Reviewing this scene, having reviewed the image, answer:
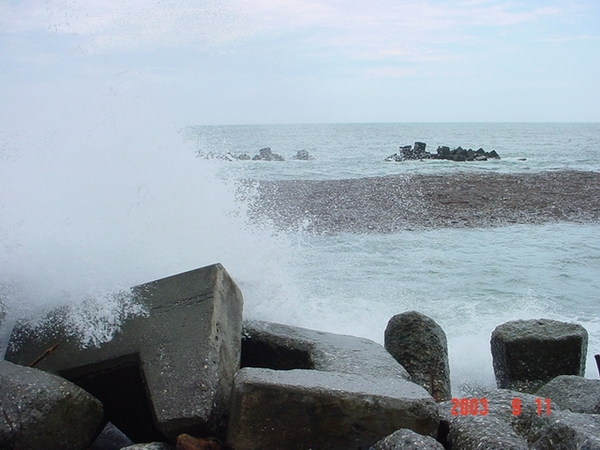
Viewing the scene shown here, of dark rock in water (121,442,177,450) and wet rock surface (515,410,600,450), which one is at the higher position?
wet rock surface (515,410,600,450)

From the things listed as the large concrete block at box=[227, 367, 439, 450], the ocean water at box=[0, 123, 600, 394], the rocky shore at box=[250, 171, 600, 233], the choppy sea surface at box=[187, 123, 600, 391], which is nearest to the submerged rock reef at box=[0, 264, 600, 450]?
the large concrete block at box=[227, 367, 439, 450]

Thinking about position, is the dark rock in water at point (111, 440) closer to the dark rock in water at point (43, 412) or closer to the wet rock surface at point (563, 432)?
the dark rock in water at point (43, 412)

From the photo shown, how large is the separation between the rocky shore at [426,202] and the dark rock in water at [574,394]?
568cm

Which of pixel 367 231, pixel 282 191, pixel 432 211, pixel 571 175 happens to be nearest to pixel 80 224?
pixel 367 231

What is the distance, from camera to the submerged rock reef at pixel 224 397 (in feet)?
8.90

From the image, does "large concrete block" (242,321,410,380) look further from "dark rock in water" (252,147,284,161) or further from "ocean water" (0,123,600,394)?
"dark rock in water" (252,147,284,161)

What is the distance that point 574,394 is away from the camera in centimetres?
356

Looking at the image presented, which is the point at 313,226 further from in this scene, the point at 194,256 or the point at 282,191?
the point at 194,256

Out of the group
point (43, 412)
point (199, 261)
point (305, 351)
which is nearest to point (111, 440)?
point (43, 412)

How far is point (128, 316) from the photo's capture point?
3.37 metres

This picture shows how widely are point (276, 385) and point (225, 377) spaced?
338mm

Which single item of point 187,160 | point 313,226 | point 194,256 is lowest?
point 313,226
